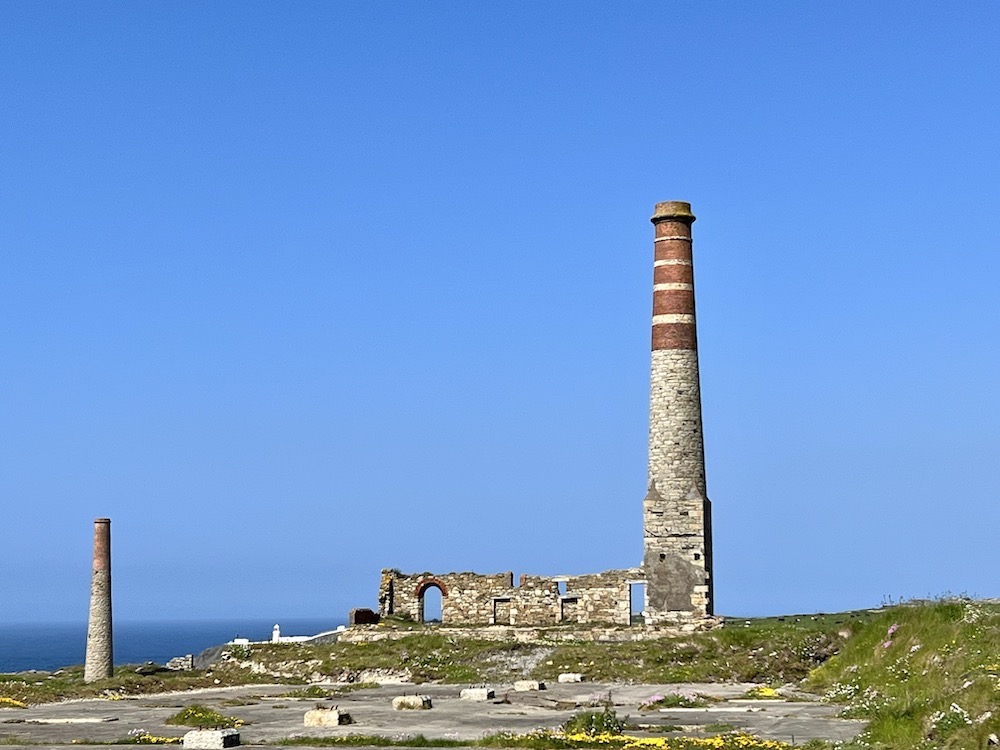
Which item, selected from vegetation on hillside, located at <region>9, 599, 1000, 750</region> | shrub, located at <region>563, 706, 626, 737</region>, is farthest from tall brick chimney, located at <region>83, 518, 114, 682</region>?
shrub, located at <region>563, 706, 626, 737</region>

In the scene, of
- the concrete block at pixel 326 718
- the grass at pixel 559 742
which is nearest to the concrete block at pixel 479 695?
the concrete block at pixel 326 718

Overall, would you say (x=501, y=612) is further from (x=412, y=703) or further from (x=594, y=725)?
(x=594, y=725)

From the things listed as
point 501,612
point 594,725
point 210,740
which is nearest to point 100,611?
point 501,612

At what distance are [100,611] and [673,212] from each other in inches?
795

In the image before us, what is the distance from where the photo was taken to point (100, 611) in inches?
1698

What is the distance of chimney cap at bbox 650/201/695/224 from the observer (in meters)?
Result: 43.6

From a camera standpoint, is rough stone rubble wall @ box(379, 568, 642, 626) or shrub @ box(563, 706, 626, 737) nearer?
shrub @ box(563, 706, 626, 737)

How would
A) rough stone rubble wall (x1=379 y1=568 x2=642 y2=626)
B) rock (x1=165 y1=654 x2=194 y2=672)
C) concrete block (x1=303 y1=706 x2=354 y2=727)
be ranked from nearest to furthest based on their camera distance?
concrete block (x1=303 y1=706 x2=354 y2=727)
rough stone rubble wall (x1=379 y1=568 x2=642 y2=626)
rock (x1=165 y1=654 x2=194 y2=672)

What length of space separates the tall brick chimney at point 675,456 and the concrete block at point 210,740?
910 inches

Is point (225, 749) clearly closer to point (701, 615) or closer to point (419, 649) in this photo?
point (419, 649)

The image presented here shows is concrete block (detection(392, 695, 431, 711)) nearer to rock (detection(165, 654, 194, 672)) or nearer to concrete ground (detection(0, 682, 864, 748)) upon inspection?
concrete ground (detection(0, 682, 864, 748))

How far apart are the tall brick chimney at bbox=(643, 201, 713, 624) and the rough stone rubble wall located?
3.58 feet

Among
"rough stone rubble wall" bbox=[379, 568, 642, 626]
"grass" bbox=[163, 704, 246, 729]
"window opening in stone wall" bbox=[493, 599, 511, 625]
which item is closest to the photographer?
"grass" bbox=[163, 704, 246, 729]

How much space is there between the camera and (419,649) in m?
40.3
